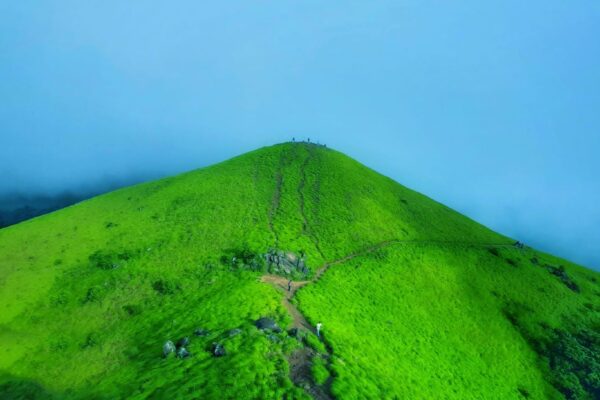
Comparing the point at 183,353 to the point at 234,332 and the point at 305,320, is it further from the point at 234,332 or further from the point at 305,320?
the point at 305,320

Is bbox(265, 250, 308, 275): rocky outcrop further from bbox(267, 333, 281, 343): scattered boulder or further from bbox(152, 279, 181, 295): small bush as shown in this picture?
bbox(267, 333, 281, 343): scattered boulder

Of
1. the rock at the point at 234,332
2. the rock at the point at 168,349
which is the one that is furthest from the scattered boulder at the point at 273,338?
the rock at the point at 168,349

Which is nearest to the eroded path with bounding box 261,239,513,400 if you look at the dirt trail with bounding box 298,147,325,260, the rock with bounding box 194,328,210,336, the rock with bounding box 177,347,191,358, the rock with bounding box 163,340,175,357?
the dirt trail with bounding box 298,147,325,260

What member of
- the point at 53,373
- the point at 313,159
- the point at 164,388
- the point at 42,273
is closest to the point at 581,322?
the point at 313,159

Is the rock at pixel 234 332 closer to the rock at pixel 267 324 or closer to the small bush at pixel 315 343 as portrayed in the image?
the rock at pixel 267 324

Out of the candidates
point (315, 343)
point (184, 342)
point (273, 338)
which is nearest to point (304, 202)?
point (315, 343)
